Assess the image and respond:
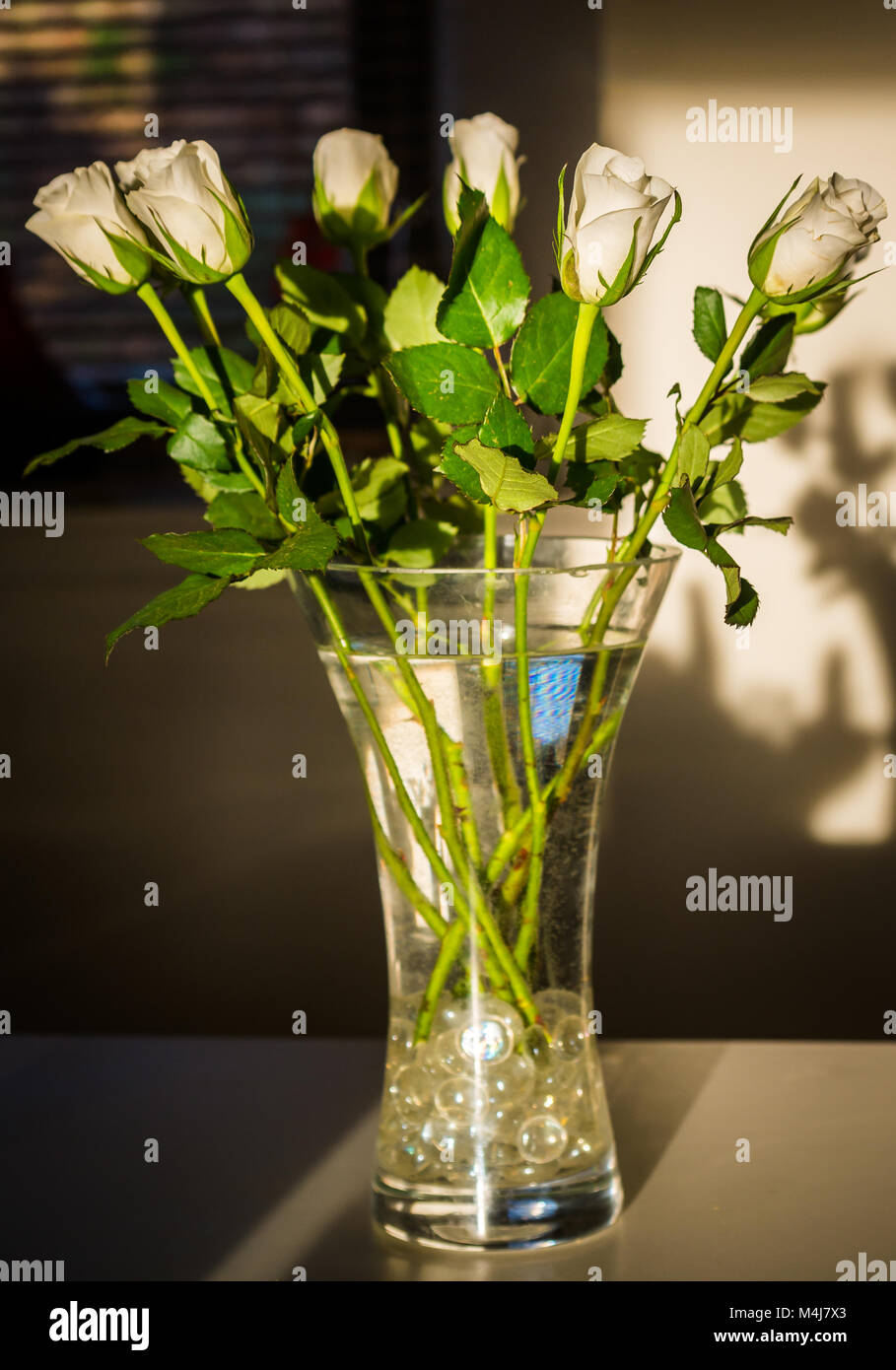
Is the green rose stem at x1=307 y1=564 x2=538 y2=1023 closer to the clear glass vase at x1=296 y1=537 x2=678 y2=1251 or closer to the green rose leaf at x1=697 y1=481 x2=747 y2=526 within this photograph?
the clear glass vase at x1=296 y1=537 x2=678 y2=1251

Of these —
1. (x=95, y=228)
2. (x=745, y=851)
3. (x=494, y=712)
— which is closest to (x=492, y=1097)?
(x=494, y=712)

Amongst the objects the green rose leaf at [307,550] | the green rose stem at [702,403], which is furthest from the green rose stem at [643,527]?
the green rose leaf at [307,550]

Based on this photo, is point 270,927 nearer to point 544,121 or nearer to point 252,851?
point 252,851

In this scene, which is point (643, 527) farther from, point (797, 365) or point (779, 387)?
point (797, 365)

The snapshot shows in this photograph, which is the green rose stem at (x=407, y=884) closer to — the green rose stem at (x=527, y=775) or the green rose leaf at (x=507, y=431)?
the green rose stem at (x=527, y=775)

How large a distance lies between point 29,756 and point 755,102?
1041 millimetres

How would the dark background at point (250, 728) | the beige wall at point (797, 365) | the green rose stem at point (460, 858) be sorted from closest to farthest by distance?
the green rose stem at point (460, 858) → the beige wall at point (797, 365) → the dark background at point (250, 728)

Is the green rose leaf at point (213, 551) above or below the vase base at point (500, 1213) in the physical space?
above

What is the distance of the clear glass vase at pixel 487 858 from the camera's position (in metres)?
0.53

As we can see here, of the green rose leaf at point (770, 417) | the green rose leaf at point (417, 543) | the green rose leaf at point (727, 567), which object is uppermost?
the green rose leaf at point (770, 417)

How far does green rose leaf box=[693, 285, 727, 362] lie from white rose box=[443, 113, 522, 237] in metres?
0.09

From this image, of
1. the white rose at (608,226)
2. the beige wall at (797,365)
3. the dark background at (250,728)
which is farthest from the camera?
the dark background at (250,728)

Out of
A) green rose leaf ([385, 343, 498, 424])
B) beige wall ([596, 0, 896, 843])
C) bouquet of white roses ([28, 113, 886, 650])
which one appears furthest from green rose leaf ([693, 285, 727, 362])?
beige wall ([596, 0, 896, 843])

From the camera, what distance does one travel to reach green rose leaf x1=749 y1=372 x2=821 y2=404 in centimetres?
52
